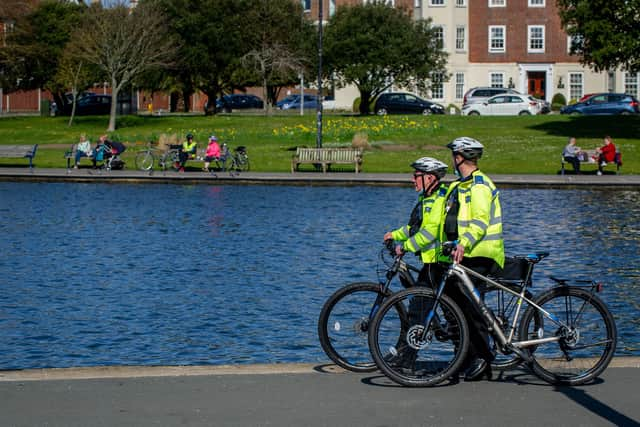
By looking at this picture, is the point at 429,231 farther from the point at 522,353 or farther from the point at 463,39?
the point at 463,39

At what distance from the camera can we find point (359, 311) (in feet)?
27.9

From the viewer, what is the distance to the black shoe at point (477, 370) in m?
8.09

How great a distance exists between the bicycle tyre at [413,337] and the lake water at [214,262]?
7.14 feet

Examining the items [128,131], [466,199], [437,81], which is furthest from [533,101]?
[466,199]

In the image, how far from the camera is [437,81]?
229 feet

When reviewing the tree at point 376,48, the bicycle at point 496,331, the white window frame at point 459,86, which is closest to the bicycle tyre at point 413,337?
the bicycle at point 496,331

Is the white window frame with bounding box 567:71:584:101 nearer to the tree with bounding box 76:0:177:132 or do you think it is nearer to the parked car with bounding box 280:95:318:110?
the parked car with bounding box 280:95:318:110

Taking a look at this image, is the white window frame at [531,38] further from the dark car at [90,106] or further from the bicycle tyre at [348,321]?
the bicycle tyre at [348,321]

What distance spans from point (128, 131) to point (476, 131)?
17.2m

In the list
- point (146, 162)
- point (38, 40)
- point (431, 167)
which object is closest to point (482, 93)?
point (38, 40)

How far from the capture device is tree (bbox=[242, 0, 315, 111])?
6656cm

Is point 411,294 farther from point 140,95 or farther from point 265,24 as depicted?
point 140,95

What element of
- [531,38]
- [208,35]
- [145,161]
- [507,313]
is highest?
[531,38]

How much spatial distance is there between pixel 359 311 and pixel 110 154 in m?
30.1
